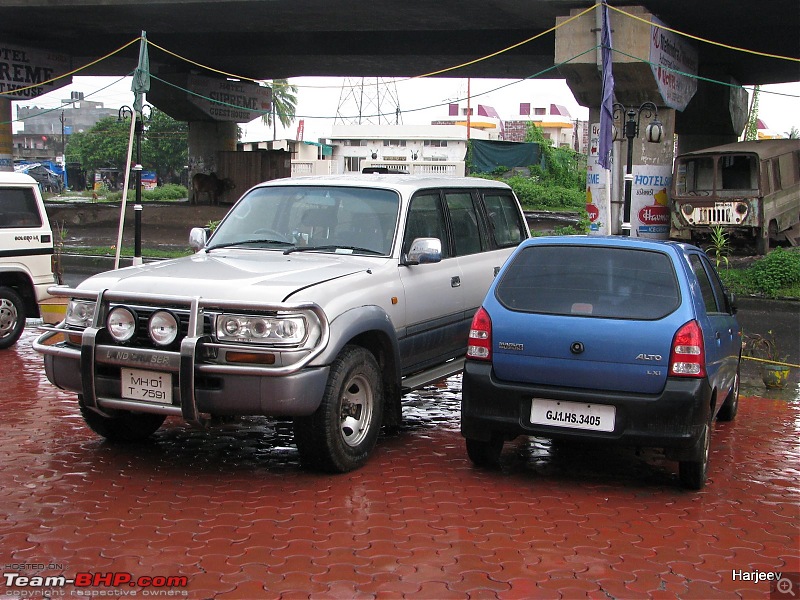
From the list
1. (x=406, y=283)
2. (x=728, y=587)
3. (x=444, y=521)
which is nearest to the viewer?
(x=728, y=587)

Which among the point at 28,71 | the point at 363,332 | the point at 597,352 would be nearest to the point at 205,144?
the point at 28,71

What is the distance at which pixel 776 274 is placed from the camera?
1664cm

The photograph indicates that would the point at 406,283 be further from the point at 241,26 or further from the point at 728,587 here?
the point at 241,26

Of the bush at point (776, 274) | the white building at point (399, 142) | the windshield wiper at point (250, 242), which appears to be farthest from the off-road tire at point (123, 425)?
the white building at point (399, 142)

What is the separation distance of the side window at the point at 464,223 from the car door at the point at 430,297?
6.4 inches

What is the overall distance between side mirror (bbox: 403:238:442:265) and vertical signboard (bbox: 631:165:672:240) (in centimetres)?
1426

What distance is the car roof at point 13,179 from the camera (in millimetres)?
10125

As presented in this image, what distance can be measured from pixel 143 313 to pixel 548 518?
2778 millimetres

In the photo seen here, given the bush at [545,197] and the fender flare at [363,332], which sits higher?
the bush at [545,197]

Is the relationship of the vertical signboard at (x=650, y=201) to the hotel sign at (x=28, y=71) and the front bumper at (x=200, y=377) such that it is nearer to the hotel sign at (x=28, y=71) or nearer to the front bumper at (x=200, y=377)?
the front bumper at (x=200, y=377)

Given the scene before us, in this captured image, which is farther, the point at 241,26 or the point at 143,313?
the point at 241,26

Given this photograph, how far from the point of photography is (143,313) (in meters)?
5.56

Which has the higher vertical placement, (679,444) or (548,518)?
(679,444)

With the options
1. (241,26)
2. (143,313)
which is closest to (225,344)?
(143,313)
